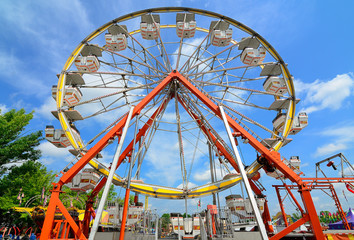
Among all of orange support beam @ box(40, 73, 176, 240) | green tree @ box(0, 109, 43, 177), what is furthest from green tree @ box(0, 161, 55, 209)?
orange support beam @ box(40, 73, 176, 240)

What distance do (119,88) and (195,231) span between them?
1043 cm

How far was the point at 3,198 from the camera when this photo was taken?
19594mm

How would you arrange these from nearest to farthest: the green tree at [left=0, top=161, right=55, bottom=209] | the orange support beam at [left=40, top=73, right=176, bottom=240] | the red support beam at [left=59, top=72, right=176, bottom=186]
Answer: the orange support beam at [left=40, top=73, right=176, bottom=240] → the red support beam at [left=59, top=72, right=176, bottom=186] → the green tree at [left=0, top=161, right=55, bottom=209]

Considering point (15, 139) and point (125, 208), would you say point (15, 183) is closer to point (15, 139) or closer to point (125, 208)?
point (15, 139)

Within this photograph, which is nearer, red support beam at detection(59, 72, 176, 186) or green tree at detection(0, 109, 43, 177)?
red support beam at detection(59, 72, 176, 186)

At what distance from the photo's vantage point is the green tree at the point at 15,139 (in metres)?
20.4

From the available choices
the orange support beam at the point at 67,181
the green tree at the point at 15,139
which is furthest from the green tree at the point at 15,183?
the orange support beam at the point at 67,181

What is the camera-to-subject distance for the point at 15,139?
21.8 m

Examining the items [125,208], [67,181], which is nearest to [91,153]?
[67,181]

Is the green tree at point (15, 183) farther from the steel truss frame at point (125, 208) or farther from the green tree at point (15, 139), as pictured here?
the steel truss frame at point (125, 208)

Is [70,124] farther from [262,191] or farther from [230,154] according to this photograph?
[262,191]

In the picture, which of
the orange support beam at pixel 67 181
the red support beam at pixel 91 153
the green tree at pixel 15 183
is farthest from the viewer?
the green tree at pixel 15 183

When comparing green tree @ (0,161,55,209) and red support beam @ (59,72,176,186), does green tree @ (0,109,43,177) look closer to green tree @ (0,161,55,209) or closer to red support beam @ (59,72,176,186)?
green tree @ (0,161,55,209)

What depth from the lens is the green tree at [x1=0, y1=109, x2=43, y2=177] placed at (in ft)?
66.9
